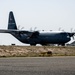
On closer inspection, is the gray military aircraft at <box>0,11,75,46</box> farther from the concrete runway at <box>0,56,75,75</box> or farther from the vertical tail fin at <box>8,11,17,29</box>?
the concrete runway at <box>0,56,75,75</box>

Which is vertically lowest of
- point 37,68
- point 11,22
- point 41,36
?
point 41,36

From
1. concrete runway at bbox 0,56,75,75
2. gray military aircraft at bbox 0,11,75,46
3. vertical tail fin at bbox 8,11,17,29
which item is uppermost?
vertical tail fin at bbox 8,11,17,29

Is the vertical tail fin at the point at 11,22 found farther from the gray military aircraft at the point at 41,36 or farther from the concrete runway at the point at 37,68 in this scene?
the concrete runway at the point at 37,68

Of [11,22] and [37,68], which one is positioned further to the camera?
[11,22]

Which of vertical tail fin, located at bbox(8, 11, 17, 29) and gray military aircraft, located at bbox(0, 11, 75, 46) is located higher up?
vertical tail fin, located at bbox(8, 11, 17, 29)

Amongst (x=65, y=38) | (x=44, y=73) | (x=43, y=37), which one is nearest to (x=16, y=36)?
(x=43, y=37)

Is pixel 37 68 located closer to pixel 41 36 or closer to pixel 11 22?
pixel 41 36

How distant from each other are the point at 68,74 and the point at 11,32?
6781 centimetres

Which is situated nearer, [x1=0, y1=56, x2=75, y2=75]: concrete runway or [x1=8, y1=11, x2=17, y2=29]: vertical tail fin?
[x1=0, y1=56, x2=75, y2=75]: concrete runway

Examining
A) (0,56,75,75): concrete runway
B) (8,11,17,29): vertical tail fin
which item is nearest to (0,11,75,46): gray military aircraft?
(8,11,17,29): vertical tail fin

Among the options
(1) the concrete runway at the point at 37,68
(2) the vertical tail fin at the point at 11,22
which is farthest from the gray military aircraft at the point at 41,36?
(1) the concrete runway at the point at 37,68

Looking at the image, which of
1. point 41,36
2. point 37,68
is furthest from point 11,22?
point 37,68

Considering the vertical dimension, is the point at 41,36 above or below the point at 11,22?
below

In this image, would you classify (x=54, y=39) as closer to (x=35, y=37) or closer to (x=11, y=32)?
(x=35, y=37)
